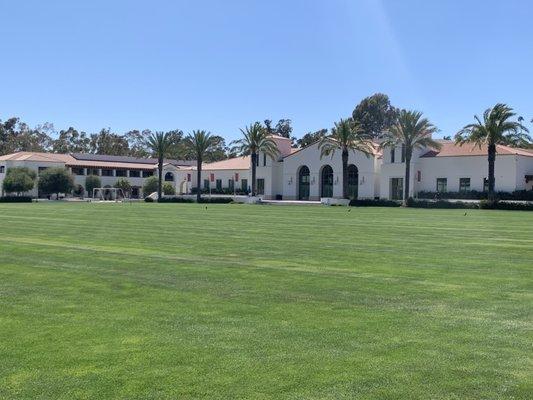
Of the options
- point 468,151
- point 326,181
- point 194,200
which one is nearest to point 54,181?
point 194,200

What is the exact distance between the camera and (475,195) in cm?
7650

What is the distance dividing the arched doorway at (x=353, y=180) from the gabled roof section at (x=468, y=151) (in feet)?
34.4

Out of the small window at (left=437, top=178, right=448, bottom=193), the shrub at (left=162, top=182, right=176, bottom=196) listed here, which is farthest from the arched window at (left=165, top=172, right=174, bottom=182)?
the small window at (left=437, top=178, right=448, bottom=193)

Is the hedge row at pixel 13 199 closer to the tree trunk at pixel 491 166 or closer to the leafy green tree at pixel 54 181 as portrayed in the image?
the leafy green tree at pixel 54 181

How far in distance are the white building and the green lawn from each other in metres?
63.6

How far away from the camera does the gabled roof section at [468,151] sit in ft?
248

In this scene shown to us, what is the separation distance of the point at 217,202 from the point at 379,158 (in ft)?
76.4

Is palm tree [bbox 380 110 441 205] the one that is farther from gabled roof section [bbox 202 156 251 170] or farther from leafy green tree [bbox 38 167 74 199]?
leafy green tree [bbox 38 167 74 199]

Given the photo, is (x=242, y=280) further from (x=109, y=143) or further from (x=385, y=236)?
(x=109, y=143)

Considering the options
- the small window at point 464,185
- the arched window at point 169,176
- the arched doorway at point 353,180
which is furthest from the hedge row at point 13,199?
the small window at point 464,185

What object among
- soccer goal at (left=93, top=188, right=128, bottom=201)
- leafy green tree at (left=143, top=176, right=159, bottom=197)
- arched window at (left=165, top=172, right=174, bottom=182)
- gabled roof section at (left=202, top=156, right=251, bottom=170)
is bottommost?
soccer goal at (left=93, top=188, right=128, bottom=201)

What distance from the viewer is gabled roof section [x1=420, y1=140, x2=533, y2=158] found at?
75625mm

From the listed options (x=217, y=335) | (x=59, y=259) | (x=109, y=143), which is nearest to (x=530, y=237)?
(x=59, y=259)

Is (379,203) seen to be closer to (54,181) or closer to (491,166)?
(491,166)
